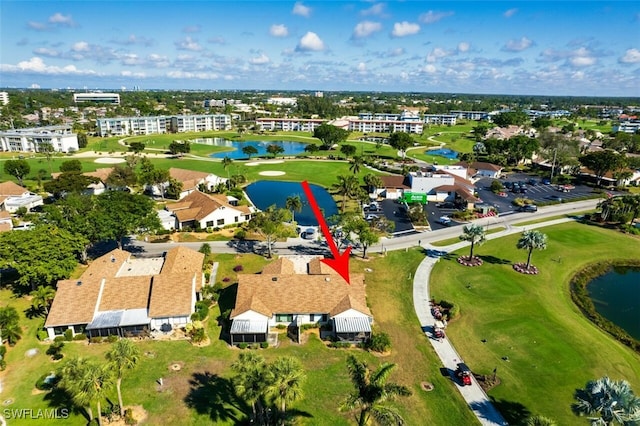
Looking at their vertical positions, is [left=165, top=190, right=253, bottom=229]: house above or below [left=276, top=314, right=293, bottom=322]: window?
above

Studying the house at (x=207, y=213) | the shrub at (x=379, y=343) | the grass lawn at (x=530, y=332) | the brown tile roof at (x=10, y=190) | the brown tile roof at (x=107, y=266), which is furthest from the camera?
the brown tile roof at (x=10, y=190)

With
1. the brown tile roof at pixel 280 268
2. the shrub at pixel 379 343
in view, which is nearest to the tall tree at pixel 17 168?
the brown tile roof at pixel 280 268

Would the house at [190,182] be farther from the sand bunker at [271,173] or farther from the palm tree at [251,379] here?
the palm tree at [251,379]

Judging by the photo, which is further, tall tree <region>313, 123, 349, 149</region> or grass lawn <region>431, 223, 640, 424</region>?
tall tree <region>313, 123, 349, 149</region>

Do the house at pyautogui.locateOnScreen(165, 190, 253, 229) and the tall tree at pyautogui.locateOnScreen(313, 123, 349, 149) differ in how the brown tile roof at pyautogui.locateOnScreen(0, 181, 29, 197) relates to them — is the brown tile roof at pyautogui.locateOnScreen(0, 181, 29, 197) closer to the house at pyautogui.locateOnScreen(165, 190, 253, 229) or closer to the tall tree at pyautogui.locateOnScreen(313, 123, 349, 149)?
the house at pyautogui.locateOnScreen(165, 190, 253, 229)

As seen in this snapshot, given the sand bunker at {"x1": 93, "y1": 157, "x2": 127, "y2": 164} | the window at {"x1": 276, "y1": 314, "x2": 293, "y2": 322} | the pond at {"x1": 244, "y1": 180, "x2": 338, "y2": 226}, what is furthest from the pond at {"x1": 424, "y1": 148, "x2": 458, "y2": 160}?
the window at {"x1": 276, "y1": 314, "x2": 293, "y2": 322}

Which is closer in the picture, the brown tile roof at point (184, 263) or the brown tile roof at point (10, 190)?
the brown tile roof at point (184, 263)
